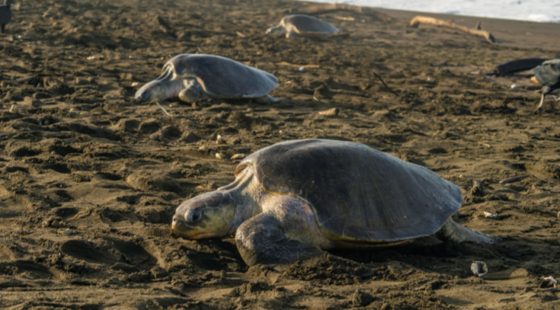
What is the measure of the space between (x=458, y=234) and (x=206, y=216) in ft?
4.76

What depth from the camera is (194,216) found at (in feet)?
8.91

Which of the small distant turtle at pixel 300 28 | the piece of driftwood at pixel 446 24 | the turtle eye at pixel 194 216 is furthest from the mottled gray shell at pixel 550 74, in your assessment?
the piece of driftwood at pixel 446 24

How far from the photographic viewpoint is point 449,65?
924 centimetres

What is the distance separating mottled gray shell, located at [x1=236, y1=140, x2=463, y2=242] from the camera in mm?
2705

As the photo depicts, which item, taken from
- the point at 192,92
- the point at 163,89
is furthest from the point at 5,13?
the point at 192,92

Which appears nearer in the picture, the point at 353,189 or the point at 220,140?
the point at 353,189

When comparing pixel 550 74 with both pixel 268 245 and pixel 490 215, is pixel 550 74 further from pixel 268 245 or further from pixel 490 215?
pixel 268 245

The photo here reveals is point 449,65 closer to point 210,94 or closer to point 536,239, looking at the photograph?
point 210,94

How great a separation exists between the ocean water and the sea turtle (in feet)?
56.3

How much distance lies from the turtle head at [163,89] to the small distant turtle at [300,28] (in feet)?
19.8

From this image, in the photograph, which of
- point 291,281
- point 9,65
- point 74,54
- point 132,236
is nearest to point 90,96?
point 9,65

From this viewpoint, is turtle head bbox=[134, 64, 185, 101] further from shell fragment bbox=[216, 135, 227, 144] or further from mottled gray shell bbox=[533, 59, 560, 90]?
mottled gray shell bbox=[533, 59, 560, 90]

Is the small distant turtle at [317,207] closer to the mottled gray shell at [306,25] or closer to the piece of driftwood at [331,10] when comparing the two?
the mottled gray shell at [306,25]

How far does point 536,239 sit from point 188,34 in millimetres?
8574
